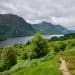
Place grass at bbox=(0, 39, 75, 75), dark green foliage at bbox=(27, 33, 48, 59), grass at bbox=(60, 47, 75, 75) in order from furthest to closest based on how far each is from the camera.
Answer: dark green foliage at bbox=(27, 33, 48, 59), grass at bbox=(60, 47, 75, 75), grass at bbox=(0, 39, 75, 75)

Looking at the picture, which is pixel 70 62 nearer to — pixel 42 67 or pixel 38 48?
pixel 42 67

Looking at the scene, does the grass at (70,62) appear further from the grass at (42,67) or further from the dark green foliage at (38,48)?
the dark green foliage at (38,48)

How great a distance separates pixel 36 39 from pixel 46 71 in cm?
4597

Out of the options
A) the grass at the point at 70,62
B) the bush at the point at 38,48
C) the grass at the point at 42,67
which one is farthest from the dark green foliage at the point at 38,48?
the grass at the point at 70,62

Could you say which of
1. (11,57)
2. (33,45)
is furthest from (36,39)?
(11,57)

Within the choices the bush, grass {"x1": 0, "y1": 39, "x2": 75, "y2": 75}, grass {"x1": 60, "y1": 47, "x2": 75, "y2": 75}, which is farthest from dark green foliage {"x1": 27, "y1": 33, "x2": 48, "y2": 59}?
grass {"x1": 60, "y1": 47, "x2": 75, "y2": 75}

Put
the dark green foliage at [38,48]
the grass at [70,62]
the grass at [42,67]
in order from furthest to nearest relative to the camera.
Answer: the dark green foliage at [38,48], the grass at [70,62], the grass at [42,67]

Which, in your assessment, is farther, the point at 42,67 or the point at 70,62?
the point at 70,62

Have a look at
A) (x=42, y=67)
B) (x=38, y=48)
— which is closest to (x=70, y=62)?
(x=42, y=67)

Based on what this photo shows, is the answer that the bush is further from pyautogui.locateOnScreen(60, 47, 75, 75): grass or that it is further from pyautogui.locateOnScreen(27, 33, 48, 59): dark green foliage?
pyautogui.locateOnScreen(60, 47, 75, 75): grass

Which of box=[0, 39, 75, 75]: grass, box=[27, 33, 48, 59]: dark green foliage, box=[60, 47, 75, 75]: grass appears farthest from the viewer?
box=[27, 33, 48, 59]: dark green foliage

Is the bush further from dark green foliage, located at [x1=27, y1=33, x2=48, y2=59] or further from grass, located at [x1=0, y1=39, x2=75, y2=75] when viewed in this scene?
grass, located at [x1=0, y1=39, x2=75, y2=75]

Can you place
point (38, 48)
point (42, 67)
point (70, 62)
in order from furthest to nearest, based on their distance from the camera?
point (38, 48) → point (70, 62) → point (42, 67)

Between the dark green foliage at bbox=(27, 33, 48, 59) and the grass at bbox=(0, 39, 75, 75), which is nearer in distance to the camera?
the grass at bbox=(0, 39, 75, 75)
